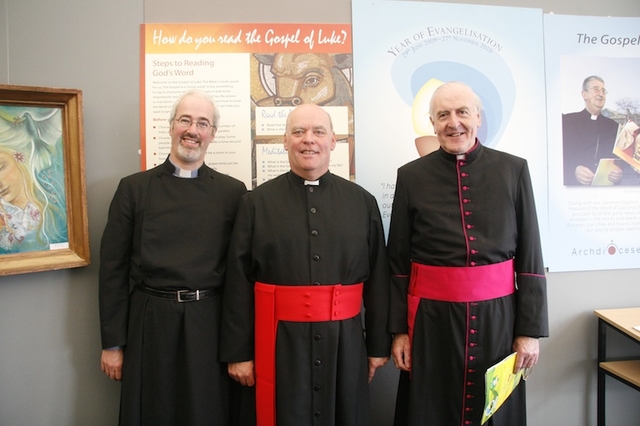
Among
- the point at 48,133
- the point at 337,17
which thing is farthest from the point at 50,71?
the point at 337,17

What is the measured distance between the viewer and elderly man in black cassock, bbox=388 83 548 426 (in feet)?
4.70

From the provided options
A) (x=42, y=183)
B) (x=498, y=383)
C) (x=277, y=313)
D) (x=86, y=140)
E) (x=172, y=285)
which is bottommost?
(x=498, y=383)

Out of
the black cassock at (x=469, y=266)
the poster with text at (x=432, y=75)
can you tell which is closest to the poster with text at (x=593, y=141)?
the poster with text at (x=432, y=75)

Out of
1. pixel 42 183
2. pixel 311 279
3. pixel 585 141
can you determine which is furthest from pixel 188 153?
pixel 585 141

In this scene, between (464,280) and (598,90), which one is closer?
(464,280)

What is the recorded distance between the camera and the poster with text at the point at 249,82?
1918 millimetres

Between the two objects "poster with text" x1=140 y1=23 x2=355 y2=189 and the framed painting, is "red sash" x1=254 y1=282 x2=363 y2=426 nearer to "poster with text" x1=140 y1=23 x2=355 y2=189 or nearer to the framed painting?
"poster with text" x1=140 y1=23 x2=355 y2=189

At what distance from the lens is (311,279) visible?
1430 millimetres

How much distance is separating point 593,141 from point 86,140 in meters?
2.79

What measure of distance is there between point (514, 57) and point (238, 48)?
1.53m

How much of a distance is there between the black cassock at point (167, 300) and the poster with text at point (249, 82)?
0.39 meters

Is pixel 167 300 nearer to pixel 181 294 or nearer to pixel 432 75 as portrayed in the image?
pixel 181 294

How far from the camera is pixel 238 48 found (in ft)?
6.39

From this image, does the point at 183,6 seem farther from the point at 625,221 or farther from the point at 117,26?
the point at 625,221
